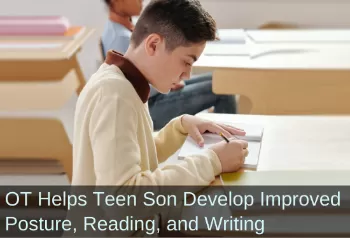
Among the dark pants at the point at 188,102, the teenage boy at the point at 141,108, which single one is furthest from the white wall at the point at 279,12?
the teenage boy at the point at 141,108

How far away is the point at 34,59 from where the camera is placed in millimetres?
2490

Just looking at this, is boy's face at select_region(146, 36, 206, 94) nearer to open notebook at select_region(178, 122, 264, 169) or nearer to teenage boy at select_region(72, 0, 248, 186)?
teenage boy at select_region(72, 0, 248, 186)

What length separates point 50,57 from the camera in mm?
2510

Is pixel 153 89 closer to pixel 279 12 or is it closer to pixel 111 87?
pixel 111 87

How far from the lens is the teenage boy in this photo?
114 cm

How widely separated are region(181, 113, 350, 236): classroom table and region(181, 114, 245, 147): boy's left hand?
94 mm

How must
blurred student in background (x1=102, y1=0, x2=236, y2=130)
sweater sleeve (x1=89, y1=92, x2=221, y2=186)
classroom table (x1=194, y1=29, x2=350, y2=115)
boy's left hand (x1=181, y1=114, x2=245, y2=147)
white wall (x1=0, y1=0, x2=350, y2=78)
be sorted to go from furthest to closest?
1. white wall (x1=0, y1=0, x2=350, y2=78)
2. blurred student in background (x1=102, y1=0, x2=236, y2=130)
3. classroom table (x1=194, y1=29, x2=350, y2=115)
4. boy's left hand (x1=181, y1=114, x2=245, y2=147)
5. sweater sleeve (x1=89, y1=92, x2=221, y2=186)

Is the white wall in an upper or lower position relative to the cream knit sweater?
lower

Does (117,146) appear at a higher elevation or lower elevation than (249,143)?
higher

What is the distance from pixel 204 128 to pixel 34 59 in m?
1.26

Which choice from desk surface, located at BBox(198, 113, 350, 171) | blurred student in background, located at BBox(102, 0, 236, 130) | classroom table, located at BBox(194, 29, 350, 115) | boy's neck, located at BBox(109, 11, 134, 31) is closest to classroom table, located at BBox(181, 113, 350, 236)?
desk surface, located at BBox(198, 113, 350, 171)

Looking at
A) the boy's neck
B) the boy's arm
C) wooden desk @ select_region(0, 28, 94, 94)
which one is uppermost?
the boy's arm

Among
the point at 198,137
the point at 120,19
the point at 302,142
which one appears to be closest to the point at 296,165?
the point at 302,142

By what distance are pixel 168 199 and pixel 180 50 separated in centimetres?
36
